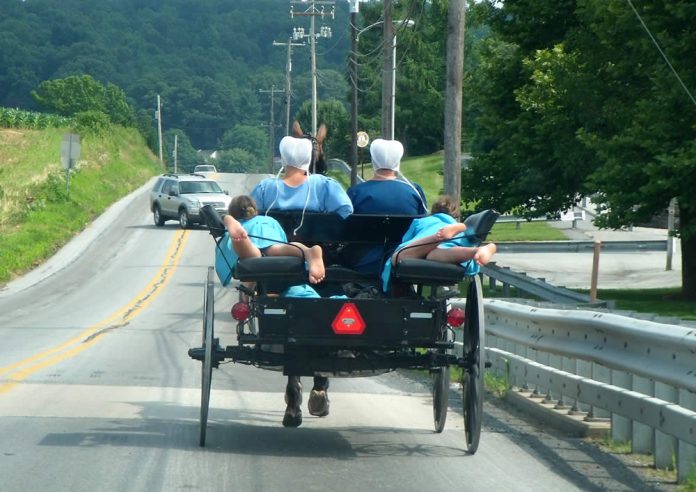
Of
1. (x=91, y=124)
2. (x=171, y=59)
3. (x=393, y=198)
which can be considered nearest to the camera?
(x=393, y=198)

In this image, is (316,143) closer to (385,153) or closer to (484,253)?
(385,153)

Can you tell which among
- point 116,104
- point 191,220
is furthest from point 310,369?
point 116,104

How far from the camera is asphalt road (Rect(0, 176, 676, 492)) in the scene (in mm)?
7609

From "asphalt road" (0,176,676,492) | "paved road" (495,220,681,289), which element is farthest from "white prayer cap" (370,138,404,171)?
"paved road" (495,220,681,289)

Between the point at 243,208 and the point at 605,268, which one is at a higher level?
the point at 243,208

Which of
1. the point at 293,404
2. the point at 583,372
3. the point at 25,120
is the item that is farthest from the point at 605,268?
the point at 25,120

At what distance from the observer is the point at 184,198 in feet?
160

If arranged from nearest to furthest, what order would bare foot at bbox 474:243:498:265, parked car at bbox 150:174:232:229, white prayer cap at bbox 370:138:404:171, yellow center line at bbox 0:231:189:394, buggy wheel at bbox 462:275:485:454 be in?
bare foot at bbox 474:243:498:265, buggy wheel at bbox 462:275:485:454, white prayer cap at bbox 370:138:404:171, yellow center line at bbox 0:231:189:394, parked car at bbox 150:174:232:229

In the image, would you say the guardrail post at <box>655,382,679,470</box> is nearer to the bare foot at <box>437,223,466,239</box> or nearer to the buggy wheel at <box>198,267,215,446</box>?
the bare foot at <box>437,223,466,239</box>

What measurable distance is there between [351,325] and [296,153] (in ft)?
5.08

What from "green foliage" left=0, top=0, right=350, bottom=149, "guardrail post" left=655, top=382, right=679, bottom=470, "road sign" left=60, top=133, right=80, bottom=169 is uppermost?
"green foliage" left=0, top=0, right=350, bottom=149

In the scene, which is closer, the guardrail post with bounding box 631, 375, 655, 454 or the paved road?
the guardrail post with bounding box 631, 375, 655, 454

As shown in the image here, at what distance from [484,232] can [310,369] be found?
1.51 meters

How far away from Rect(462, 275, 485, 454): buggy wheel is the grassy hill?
27.4 meters
